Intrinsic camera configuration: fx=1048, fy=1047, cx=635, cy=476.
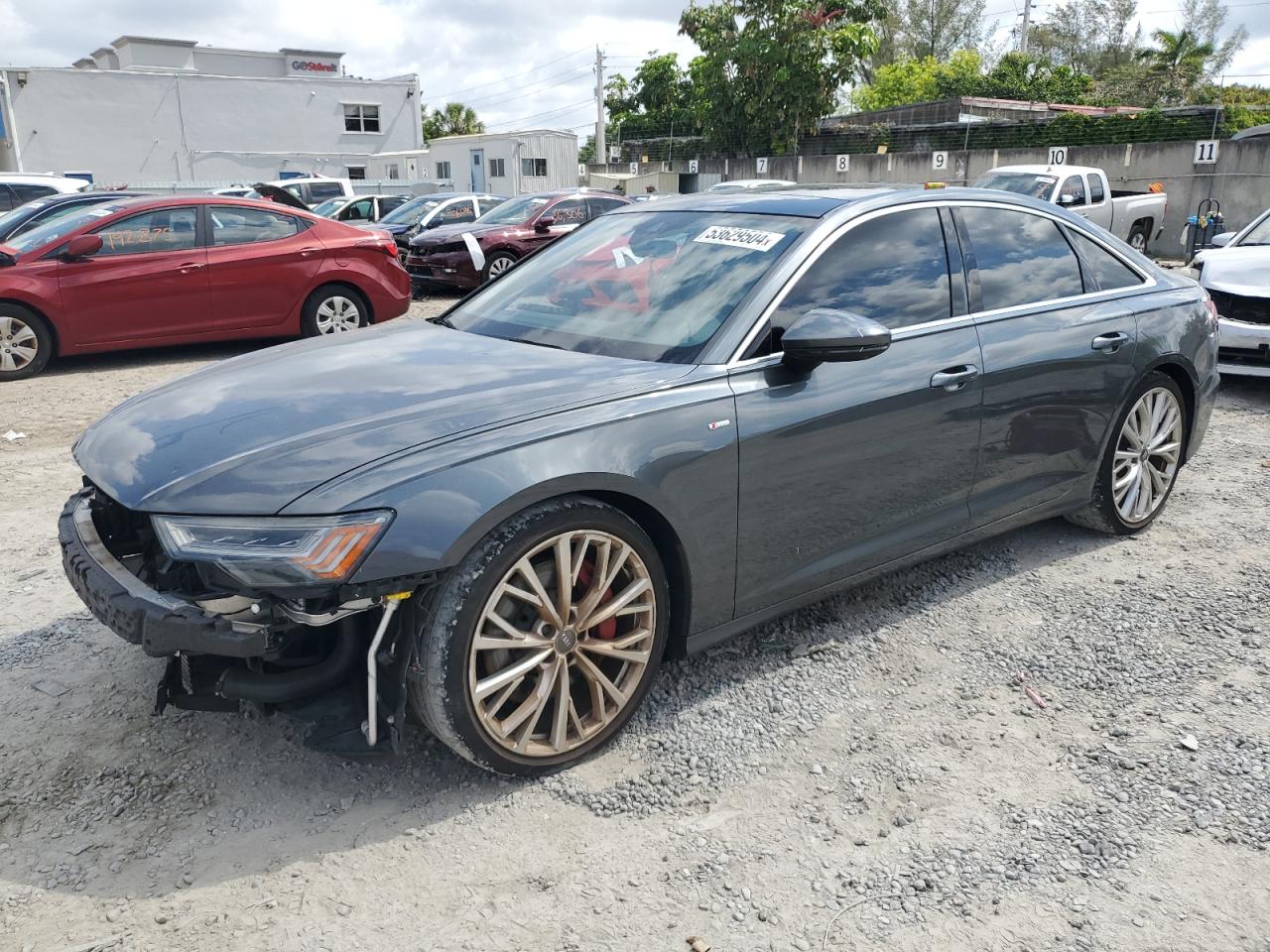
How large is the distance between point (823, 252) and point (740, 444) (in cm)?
83

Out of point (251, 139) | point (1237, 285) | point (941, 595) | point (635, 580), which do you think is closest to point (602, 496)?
point (635, 580)

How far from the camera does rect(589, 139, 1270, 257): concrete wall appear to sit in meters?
21.3

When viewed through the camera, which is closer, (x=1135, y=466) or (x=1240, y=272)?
(x=1135, y=466)

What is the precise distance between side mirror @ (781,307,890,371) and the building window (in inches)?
1885

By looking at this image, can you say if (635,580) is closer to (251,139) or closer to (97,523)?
(97,523)

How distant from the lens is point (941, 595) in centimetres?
434

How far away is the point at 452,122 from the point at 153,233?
2895 inches

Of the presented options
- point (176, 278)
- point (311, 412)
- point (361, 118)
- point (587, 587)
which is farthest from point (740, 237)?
point (361, 118)

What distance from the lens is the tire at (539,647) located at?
270 centimetres

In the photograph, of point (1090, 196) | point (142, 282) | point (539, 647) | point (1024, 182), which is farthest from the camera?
point (1090, 196)

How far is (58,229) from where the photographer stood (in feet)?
30.0

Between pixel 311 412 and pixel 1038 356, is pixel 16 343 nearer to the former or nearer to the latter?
pixel 311 412

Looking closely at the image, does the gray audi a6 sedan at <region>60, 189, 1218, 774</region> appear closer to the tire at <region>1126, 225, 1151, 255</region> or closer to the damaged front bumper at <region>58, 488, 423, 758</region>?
the damaged front bumper at <region>58, 488, 423, 758</region>

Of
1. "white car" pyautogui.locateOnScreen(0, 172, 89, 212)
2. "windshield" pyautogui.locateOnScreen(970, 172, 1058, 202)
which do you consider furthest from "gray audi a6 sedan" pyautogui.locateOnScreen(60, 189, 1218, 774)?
"white car" pyautogui.locateOnScreen(0, 172, 89, 212)
